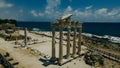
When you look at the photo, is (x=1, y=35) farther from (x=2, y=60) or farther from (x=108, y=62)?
(x=108, y=62)

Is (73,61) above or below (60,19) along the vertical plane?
below

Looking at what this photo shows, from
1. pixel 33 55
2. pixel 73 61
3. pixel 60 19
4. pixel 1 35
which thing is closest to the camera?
pixel 60 19

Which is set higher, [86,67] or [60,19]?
[60,19]

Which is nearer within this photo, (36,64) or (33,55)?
(36,64)

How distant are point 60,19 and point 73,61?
23.2 feet

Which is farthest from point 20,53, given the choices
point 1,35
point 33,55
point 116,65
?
point 1,35

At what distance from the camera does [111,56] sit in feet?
90.3

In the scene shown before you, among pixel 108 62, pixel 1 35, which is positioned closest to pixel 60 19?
pixel 108 62

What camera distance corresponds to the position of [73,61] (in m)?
23.4

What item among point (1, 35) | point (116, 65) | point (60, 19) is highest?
point (60, 19)

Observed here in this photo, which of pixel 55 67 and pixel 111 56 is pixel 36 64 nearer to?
pixel 55 67

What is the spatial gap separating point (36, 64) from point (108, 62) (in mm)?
11490

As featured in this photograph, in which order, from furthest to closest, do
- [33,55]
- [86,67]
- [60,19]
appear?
[33,55], [86,67], [60,19]

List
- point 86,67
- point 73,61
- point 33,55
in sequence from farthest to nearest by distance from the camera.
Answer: point 33,55
point 73,61
point 86,67
